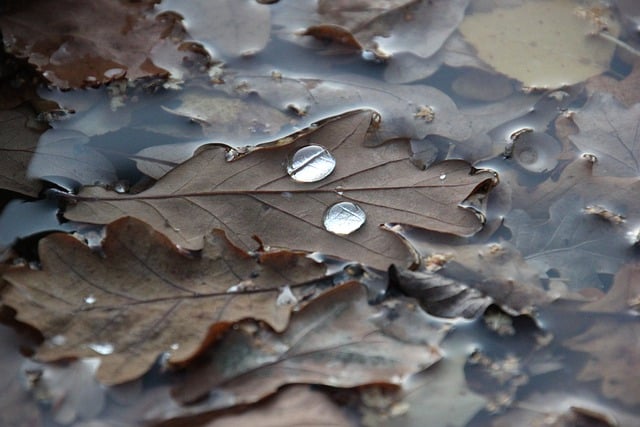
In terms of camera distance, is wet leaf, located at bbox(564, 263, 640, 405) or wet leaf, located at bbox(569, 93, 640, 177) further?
wet leaf, located at bbox(569, 93, 640, 177)

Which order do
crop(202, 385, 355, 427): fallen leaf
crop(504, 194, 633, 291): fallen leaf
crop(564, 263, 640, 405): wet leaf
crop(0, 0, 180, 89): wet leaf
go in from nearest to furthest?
1. crop(202, 385, 355, 427): fallen leaf
2. crop(564, 263, 640, 405): wet leaf
3. crop(504, 194, 633, 291): fallen leaf
4. crop(0, 0, 180, 89): wet leaf

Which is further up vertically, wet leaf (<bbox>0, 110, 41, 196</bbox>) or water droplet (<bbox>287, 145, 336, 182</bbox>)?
water droplet (<bbox>287, 145, 336, 182</bbox>)

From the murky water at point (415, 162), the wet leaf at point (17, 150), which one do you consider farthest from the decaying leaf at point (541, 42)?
the wet leaf at point (17, 150)

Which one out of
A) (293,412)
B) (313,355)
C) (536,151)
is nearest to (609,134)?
(536,151)

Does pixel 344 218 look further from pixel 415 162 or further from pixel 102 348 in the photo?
pixel 102 348

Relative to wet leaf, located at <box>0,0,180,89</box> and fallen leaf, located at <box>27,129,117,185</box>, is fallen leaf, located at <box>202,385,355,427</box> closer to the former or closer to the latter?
fallen leaf, located at <box>27,129,117,185</box>

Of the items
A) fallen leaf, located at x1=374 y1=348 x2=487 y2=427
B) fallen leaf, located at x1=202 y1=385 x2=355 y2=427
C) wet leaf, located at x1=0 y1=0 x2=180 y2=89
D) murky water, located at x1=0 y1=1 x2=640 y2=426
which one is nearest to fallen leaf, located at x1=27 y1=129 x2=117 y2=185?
murky water, located at x1=0 y1=1 x2=640 y2=426

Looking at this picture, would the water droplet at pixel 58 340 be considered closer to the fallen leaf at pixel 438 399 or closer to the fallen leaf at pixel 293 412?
the fallen leaf at pixel 293 412
